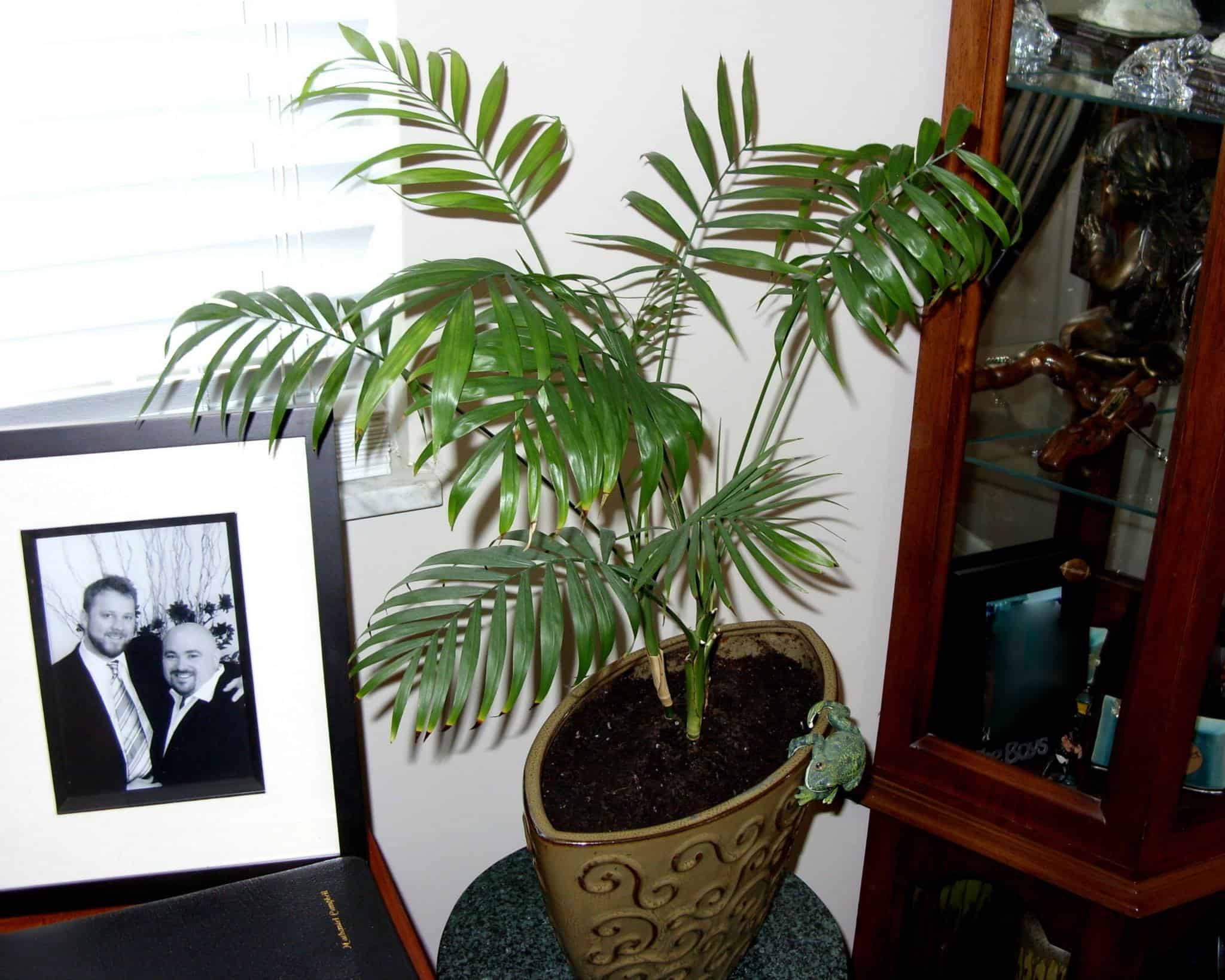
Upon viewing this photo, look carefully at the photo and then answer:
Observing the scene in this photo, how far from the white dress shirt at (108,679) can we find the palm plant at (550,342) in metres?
0.23

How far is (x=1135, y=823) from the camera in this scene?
121cm

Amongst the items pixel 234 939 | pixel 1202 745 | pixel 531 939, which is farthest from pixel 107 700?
pixel 1202 745

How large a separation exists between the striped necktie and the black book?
0.12 meters

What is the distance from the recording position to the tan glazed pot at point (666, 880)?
946mm

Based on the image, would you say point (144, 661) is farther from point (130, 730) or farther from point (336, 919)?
point (336, 919)

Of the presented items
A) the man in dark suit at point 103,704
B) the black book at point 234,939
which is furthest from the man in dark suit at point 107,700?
the black book at point 234,939

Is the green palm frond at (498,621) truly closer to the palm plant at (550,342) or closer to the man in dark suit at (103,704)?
the palm plant at (550,342)

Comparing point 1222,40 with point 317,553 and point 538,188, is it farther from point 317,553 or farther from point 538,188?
point 317,553

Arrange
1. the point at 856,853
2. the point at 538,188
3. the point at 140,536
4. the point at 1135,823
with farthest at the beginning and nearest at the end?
the point at 856,853, the point at 1135,823, the point at 538,188, the point at 140,536

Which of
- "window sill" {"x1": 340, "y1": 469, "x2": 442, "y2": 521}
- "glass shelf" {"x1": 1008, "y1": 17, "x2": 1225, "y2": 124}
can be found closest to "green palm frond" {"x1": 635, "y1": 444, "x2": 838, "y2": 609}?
"window sill" {"x1": 340, "y1": 469, "x2": 442, "y2": 521}

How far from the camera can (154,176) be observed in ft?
3.54

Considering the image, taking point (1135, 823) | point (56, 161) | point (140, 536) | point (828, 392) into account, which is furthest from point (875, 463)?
point (56, 161)

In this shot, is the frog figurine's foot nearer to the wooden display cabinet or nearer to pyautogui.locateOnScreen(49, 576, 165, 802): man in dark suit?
the wooden display cabinet

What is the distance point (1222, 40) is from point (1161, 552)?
1.79 ft
